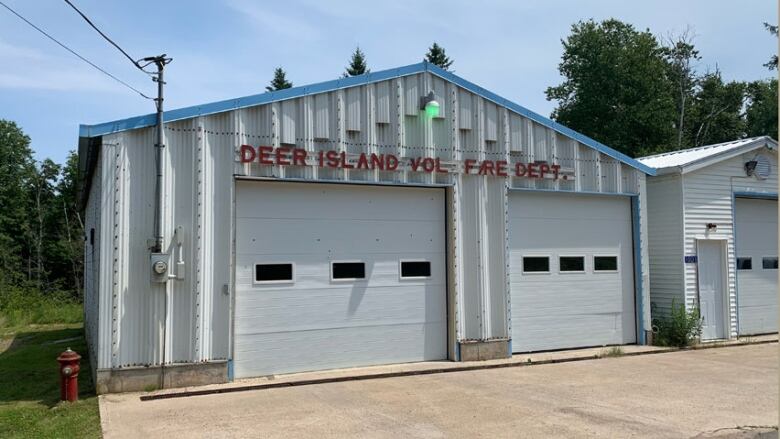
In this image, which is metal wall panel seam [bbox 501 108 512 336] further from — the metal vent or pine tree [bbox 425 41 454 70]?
pine tree [bbox 425 41 454 70]

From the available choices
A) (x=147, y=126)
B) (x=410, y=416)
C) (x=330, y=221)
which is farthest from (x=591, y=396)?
(x=147, y=126)

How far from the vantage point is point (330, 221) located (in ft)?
37.1

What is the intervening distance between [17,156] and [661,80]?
42.1 metres

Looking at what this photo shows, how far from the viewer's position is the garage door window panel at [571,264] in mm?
13352

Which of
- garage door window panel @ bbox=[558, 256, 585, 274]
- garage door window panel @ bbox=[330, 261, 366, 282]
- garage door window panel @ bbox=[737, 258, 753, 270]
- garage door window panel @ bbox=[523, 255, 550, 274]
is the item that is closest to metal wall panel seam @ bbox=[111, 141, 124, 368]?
garage door window panel @ bbox=[330, 261, 366, 282]

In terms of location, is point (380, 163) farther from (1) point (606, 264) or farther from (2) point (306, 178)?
(1) point (606, 264)

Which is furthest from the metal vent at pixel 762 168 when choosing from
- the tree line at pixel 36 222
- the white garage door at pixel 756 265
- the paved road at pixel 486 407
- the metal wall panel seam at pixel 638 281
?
the tree line at pixel 36 222

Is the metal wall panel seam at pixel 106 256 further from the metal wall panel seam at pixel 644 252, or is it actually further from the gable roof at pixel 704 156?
the gable roof at pixel 704 156

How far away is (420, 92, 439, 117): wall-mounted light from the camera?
38.3ft

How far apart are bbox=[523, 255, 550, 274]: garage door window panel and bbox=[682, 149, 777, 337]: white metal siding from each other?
3.71 meters

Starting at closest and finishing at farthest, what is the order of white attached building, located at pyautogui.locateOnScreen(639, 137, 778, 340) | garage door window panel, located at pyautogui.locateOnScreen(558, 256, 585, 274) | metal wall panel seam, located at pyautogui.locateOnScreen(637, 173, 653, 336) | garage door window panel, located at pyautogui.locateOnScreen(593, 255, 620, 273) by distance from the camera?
1. garage door window panel, located at pyautogui.locateOnScreen(558, 256, 585, 274)
2. garage door window panel, located at pyautogui.locateOnScreen(593, 255, 620, 273)
3. metal wall panel seam, located at pyautogui.locateOnScreen(637, 173, 653, 336)
4. white attached building, located at pyautogui.locateOnScreen(639, 137, 778, 340)

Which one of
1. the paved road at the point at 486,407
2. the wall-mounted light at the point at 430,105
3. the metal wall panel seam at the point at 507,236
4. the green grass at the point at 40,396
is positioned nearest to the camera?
the paved road at the point at 486,407

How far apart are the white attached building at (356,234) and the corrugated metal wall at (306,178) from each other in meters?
0.03

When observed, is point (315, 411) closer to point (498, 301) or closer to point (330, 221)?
point (330, 221)
